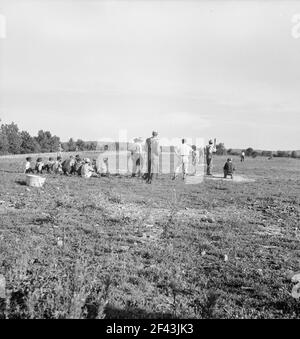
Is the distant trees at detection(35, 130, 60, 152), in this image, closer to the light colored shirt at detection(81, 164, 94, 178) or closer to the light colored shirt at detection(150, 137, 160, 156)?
the light colored shirt at detection(81, 164, 94, 178)

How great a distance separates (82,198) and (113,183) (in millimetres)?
5201

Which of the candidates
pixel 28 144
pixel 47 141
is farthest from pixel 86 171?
pixel 47 141

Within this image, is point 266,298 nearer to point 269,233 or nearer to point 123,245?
point 123,245

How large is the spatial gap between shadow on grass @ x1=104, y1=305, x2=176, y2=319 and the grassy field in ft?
0.05

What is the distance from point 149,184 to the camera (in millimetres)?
19938

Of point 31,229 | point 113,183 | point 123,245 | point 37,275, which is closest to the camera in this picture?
point 37,275

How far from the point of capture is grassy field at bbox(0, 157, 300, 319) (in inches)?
233

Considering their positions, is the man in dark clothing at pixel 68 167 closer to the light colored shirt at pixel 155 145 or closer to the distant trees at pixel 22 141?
the light colored shirt at pixel 155 145

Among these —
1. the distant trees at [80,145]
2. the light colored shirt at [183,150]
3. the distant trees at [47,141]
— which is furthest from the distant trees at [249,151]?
the light colored shirt at [183,150]

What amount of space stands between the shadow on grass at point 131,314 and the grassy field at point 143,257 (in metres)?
0.02

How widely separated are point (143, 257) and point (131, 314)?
8.80 ft

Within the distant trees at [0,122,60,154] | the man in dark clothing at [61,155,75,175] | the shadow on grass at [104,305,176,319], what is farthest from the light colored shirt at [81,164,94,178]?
the distant trees at [0,122,60,154]

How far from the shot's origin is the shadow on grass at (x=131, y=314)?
223 inches
